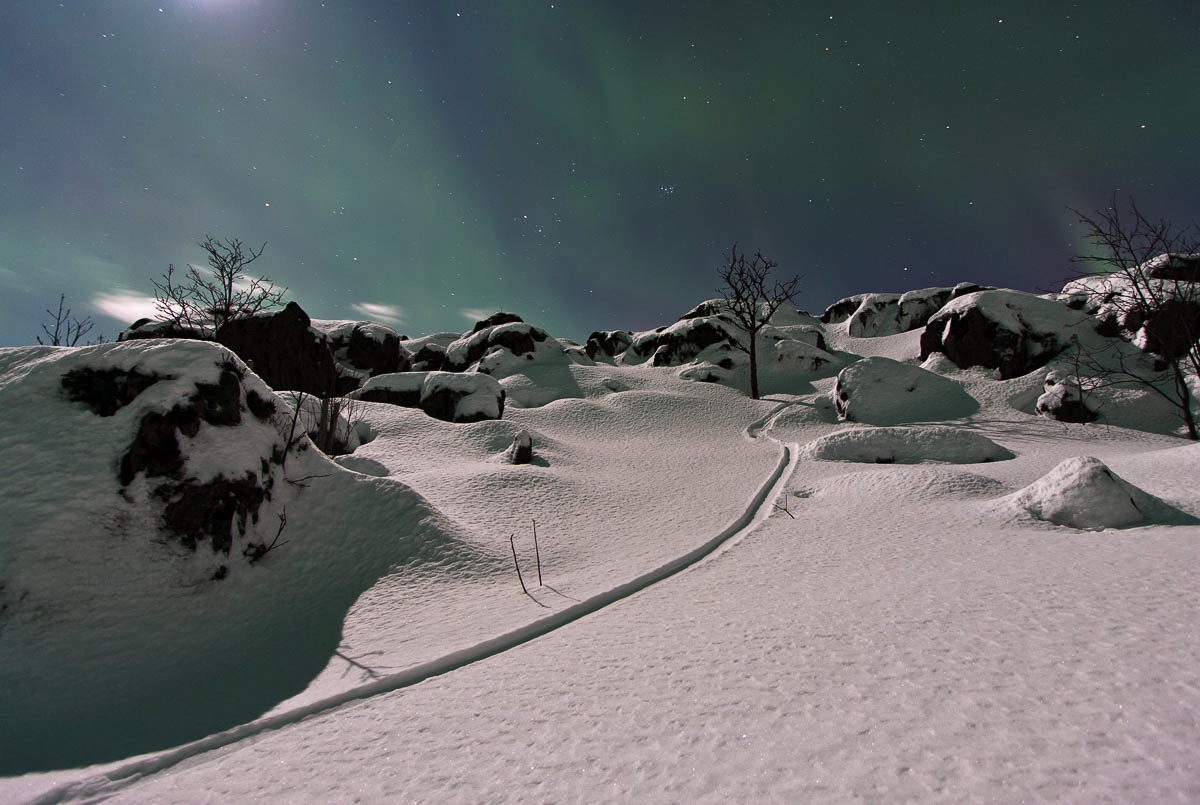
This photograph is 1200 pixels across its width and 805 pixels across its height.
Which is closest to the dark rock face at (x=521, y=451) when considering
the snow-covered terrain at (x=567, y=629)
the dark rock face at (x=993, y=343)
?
the snow-covered terrain at (x=567, y=629)

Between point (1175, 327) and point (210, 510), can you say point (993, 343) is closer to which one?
point (1175, 327)

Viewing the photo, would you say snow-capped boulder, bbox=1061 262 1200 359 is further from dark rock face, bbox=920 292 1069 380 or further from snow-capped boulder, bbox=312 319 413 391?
snow-capped boulder, bbox=312 319 413 391

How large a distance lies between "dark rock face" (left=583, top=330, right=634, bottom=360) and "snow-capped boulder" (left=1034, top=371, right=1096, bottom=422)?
33766 mm

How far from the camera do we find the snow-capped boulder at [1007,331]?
1870 cm

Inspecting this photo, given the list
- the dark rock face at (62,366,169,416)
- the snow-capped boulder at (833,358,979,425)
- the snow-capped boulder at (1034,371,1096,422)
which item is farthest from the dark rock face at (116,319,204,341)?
the snow-capped boulder at (1034,371,1096,422)

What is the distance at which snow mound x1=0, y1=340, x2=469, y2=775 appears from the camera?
120 inches

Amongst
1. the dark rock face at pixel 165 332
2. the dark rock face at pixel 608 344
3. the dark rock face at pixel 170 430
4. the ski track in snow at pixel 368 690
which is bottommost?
the ski track in snow at pixel 368 690

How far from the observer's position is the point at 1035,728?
1.69 metres

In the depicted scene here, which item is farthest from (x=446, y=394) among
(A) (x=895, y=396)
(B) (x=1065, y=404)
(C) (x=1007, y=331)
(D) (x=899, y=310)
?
(D) (x=899, y=310)

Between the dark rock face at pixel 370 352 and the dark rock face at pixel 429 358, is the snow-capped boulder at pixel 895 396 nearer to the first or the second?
the dark rock face at pixel 370 352

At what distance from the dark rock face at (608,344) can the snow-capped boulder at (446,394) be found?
29418mm

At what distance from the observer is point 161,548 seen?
410 cm

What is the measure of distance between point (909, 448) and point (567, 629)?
9490 millimetres

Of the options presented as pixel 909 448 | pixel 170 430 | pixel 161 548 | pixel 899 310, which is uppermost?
pixel 899 310
